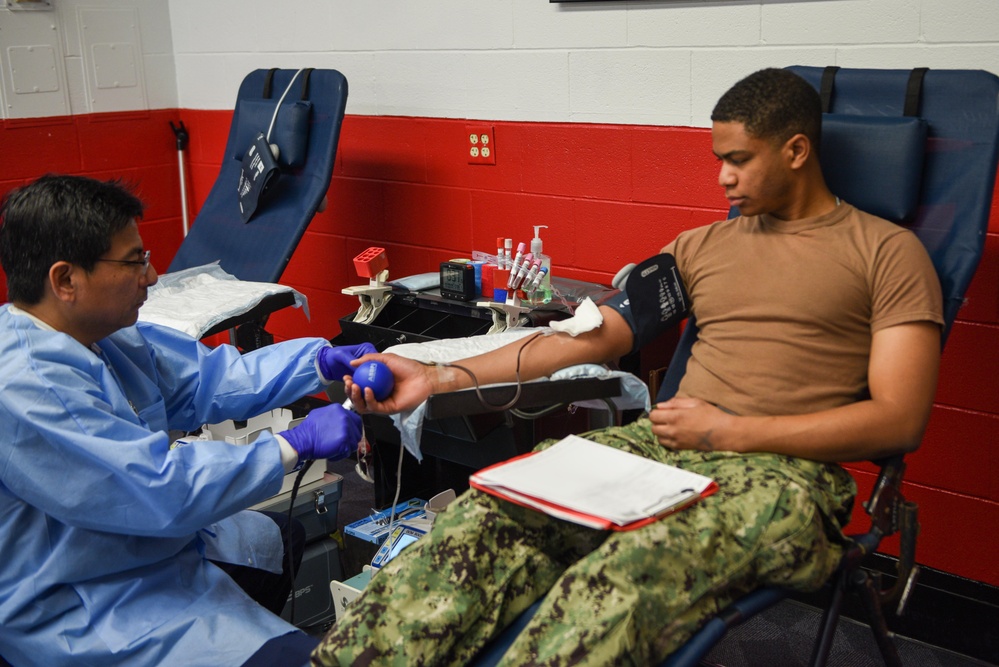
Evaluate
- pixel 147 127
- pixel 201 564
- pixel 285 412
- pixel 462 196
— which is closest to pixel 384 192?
pixel 462 196

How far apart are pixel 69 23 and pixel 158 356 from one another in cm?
244

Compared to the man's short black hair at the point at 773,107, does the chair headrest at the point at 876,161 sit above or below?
Result: below

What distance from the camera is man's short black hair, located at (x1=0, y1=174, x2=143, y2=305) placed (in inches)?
63.3

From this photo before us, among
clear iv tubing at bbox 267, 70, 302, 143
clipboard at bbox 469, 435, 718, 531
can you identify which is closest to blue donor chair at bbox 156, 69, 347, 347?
clear iv tubing at bbox 267, 70, 302, 143

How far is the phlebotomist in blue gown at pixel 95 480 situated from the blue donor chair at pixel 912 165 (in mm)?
1013

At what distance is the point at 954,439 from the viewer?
7.67ft

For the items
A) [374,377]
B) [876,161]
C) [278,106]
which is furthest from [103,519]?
[278,106]

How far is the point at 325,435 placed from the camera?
1773mm

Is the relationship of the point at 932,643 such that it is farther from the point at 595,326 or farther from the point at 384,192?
the point at 384,192

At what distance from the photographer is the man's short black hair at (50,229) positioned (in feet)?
5.27

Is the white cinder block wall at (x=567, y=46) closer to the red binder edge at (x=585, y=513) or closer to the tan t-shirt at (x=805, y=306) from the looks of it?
the tan t-shirt at (x=805, y=306)

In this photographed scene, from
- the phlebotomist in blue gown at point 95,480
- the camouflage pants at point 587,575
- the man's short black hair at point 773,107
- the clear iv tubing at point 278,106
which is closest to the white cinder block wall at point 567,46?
the clear iv tubing at point 278,106

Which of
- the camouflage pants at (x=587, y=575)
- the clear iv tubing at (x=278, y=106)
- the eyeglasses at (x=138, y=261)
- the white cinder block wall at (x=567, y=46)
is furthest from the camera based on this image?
the clear iv tubing at (x=278, y=106)

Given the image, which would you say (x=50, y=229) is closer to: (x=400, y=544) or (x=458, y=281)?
(x=400, y=544)
